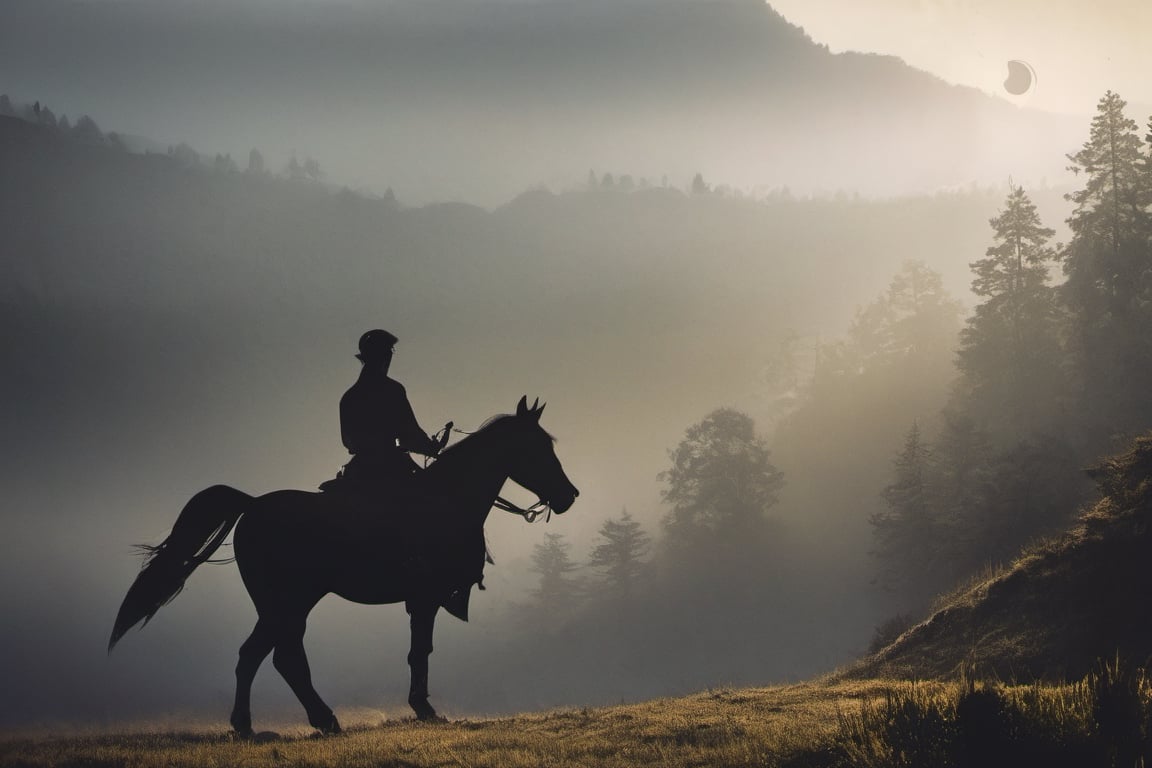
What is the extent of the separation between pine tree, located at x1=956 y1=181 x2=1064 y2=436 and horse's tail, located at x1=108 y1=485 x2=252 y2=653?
6159 centimetres

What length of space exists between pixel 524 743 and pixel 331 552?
3.86 meters

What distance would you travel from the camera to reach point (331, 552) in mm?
12383

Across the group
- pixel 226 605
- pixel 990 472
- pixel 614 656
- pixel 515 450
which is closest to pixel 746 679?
pixel 614 656

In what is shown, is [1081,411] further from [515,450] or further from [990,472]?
[515,450]

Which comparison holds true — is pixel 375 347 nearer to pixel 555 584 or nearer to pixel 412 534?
pixel 412 534

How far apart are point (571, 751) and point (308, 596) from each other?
→ 447 cm

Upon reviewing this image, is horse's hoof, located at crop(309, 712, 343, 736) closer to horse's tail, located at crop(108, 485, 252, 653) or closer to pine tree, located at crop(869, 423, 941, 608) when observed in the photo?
horse's tail, located at crop(108, 485, 252, 653)

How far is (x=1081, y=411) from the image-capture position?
59.6 meters

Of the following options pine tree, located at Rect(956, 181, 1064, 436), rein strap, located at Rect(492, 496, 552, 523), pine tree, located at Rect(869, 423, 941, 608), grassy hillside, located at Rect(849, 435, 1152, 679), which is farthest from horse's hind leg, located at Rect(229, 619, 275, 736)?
pine tree, located at Rect(956, 181, 1064, 436)

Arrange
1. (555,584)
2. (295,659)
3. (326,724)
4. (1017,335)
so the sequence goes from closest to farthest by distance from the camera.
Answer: (295,659) < (326,724) < (1017,335) < (555,584)

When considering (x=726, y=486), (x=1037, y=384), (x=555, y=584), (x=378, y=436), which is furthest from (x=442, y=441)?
(x=555, y=584)

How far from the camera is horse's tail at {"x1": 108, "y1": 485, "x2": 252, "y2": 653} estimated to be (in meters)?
11.9

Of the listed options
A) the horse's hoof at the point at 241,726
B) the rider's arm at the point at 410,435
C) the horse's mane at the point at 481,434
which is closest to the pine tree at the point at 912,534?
the horse's mane at the point at 481,434

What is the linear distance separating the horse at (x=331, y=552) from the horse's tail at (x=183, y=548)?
0.5 inches
